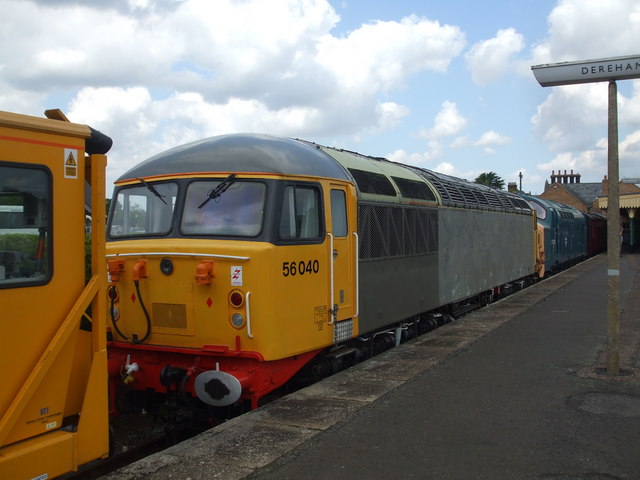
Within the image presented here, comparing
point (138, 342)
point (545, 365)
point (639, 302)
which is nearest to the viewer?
point (138, 342)

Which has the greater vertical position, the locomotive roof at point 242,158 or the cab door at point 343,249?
the locomotive roof at point 242,158

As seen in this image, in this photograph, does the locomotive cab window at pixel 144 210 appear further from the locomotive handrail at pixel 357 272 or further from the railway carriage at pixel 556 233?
the railway carriage at pixel 556 233

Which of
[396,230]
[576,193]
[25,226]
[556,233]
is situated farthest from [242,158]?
[576,193]

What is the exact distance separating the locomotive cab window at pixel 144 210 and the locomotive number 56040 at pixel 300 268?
51.5 inches

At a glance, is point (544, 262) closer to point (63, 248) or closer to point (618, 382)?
point (618, 382)

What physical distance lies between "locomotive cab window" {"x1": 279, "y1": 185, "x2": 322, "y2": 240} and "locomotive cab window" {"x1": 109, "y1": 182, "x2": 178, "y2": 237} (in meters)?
1.19

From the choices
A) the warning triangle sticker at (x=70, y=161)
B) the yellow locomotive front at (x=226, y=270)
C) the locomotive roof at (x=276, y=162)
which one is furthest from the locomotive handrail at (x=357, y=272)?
the warning triangle sticker at (x=70, y=161)

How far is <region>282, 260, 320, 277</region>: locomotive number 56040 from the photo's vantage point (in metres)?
5.74

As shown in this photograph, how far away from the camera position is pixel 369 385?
6371 mm

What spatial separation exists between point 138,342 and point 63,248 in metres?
2.47

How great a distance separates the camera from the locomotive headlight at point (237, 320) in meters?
5.55

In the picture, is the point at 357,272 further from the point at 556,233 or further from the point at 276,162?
the point at 556,233

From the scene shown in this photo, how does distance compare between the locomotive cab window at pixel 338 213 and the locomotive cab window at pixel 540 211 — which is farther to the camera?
the locomotive cab window at pixel 540 211

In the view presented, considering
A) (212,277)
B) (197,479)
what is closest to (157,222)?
(212,277)
